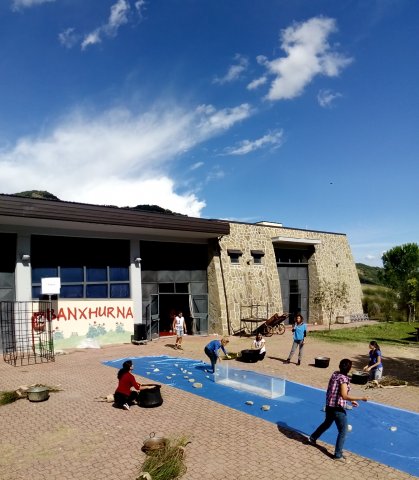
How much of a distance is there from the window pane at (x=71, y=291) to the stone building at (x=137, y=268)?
0.14 feet

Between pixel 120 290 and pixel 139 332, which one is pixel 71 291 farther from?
pixel 139 332

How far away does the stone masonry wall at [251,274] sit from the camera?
23.9 metres

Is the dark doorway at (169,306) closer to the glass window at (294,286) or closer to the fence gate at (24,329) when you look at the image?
the glass window at (294,286)

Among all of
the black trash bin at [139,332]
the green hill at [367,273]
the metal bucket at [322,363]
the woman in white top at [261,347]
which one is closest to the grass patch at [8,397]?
the woman in white top at [261,347]

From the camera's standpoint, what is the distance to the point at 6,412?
31.7 ft

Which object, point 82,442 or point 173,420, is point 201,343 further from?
point 82,442

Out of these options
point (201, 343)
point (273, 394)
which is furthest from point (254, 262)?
point (273, 394)

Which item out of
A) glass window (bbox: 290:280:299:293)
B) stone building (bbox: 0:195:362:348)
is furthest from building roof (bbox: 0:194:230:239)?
glass window (bbox: 290:280:299:293)

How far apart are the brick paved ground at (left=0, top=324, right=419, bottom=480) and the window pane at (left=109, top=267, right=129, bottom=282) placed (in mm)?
7178

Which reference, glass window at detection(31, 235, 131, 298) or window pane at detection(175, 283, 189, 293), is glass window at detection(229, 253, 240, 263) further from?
glass window at detection(31, 235, 131, 298)

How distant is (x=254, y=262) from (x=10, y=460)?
66.3ft

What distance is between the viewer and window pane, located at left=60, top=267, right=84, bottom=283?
18703 mm

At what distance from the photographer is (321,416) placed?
9.83m

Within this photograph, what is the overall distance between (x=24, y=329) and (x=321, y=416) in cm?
1287
